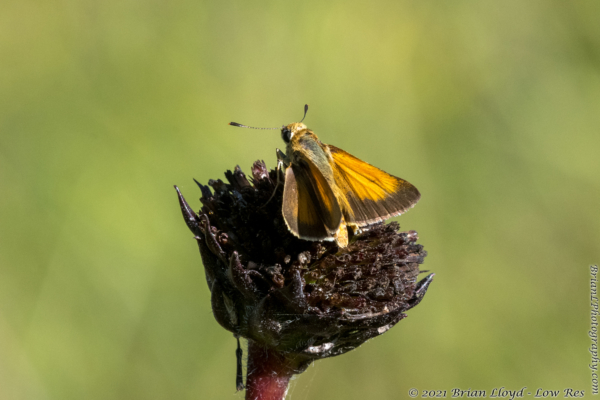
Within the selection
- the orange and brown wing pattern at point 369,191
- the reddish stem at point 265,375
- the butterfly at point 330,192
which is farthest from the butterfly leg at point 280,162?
the reddish stem at point 265,375

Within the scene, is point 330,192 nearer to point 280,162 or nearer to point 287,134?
point 280,162

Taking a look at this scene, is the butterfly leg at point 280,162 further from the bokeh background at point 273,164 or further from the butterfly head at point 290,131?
the bokeh background at point 273,164

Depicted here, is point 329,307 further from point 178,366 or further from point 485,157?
point 485,157

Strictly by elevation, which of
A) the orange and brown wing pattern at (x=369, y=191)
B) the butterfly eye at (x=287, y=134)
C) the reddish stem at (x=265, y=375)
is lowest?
the reddish stem at (x=265, y=375)

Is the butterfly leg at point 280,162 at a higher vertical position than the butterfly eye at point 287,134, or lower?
lower

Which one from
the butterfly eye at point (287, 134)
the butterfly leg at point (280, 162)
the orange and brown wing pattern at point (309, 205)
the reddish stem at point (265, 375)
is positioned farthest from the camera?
the butterfly eye at point (287, 134)

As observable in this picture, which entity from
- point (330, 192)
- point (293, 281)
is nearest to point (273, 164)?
point (330, 192)
